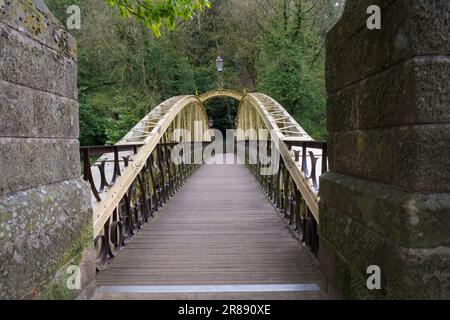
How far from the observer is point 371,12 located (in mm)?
1771

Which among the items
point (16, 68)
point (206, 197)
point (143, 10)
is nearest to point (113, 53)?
point (206, 197)

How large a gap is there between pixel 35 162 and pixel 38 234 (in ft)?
1.14

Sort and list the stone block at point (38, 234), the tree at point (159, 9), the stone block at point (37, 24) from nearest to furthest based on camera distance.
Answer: the stone block at point (38, 234) < the stone block at point (37, 24) < the tree at point (159, 9)

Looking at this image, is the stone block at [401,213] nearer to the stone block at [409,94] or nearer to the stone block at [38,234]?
the stone block at [409,94]

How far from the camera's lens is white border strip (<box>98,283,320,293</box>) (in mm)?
2590

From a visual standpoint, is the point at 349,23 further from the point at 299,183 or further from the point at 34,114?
the point at 299,183

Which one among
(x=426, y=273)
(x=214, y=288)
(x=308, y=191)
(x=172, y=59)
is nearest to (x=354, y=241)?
(x=426, y=273)

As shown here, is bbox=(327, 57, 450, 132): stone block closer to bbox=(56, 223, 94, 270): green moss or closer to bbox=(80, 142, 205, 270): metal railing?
bbox=(56, 223, 94, 270): green moss

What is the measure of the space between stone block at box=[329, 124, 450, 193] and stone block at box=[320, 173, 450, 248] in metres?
0.04

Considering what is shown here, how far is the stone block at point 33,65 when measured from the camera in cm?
164

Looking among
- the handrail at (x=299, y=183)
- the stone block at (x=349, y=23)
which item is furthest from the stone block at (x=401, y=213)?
the handrail at (x=299, y=183)

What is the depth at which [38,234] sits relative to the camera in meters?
1.81

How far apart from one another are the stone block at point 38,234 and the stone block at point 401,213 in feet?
5.05
